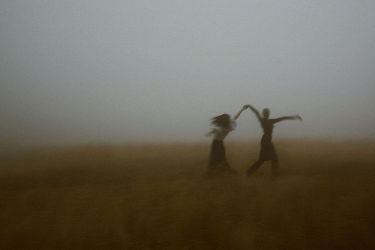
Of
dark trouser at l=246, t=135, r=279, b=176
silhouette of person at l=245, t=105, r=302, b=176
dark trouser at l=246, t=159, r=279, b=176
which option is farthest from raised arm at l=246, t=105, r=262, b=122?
dark trouser at l=246, t=159, r=279, b=176

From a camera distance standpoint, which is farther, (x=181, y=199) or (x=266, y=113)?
(x=266, y=113)

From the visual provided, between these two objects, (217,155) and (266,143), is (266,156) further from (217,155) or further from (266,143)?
(217,155)

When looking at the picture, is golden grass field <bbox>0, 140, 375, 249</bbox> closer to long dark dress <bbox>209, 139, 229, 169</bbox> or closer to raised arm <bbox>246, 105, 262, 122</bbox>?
long dark dress <bbox>209, 139, 229, 169</bbox>

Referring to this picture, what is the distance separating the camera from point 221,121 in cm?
286

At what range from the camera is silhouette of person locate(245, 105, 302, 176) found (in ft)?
9.29

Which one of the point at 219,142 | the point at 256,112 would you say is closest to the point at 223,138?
the point at 219,142

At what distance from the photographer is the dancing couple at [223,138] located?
111 inches

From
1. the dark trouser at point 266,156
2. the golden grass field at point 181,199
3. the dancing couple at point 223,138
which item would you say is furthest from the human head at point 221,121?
the dark trouser at point 266,156

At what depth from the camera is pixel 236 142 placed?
285 cm

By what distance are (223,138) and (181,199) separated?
0.39m

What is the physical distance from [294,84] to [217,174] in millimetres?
648

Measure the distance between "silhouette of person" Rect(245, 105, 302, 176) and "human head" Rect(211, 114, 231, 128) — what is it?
13cm

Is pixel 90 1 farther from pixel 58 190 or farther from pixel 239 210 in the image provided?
pixel 239 210

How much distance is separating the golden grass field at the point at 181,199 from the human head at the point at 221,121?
0.11 m
